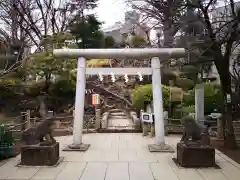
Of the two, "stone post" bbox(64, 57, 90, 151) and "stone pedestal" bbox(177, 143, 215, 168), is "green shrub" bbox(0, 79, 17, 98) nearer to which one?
"stone post" bbox(64, 57, 90, 151)

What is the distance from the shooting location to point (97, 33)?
3162cm

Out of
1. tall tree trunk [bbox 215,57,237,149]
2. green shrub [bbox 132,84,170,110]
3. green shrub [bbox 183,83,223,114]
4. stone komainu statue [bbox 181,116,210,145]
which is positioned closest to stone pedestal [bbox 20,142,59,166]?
stone komainu statue [bbox 181,116,210,145]

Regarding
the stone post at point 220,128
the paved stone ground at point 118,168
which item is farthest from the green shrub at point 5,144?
the stone post at point 220,128

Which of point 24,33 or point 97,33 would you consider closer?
point 24,33

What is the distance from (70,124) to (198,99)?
717 cm

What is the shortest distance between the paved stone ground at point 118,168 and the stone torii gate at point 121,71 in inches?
27.2

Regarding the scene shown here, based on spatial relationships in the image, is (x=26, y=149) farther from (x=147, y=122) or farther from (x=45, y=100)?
(x=45, y=100)

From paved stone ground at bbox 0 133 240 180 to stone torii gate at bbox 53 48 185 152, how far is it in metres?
0.69

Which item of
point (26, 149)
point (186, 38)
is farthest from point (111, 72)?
point (26, 149)

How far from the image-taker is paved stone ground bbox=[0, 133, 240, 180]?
326 inches

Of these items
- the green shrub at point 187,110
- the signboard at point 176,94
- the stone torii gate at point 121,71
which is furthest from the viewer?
the signboard at point 176,94

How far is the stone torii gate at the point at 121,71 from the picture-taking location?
470 inches

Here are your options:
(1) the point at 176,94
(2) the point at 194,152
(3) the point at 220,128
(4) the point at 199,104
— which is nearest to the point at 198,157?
(2) the point at 194,152

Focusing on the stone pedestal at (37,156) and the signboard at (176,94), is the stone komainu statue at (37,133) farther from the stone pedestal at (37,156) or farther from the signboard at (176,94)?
the signboard at (176,94)
